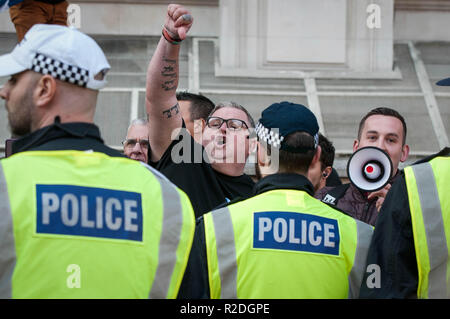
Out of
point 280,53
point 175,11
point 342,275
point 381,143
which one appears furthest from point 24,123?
point 280,53

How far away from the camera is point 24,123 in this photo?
2.68 meters

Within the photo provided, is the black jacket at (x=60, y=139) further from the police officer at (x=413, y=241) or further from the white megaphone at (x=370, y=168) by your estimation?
the white megaphone at (x=370, y=168)

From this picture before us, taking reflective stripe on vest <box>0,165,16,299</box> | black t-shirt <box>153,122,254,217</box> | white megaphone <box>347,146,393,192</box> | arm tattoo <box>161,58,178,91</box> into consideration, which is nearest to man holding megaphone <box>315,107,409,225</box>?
white megaphone <box>347,146,393,192</box>

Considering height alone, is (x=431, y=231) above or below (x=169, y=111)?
below

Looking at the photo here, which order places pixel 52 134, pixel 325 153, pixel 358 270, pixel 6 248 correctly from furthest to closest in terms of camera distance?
1. pixel 325 153
2. pixel 358 270
3. pixel 52 134
4. pixel 6 248

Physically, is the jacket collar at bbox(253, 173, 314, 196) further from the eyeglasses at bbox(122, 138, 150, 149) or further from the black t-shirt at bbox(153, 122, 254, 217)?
the eyeglasses at bbox(122, 138, 150, 149)

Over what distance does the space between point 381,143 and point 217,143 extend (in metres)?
1.04

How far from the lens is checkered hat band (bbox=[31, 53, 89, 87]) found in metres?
2.65

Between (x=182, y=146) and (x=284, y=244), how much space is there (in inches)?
40.9

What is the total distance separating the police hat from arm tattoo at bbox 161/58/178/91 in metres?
0.61

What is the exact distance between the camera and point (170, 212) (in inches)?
106

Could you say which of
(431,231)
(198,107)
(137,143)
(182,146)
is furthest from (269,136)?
(137,143)

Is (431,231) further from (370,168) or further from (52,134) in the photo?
(52,134)
